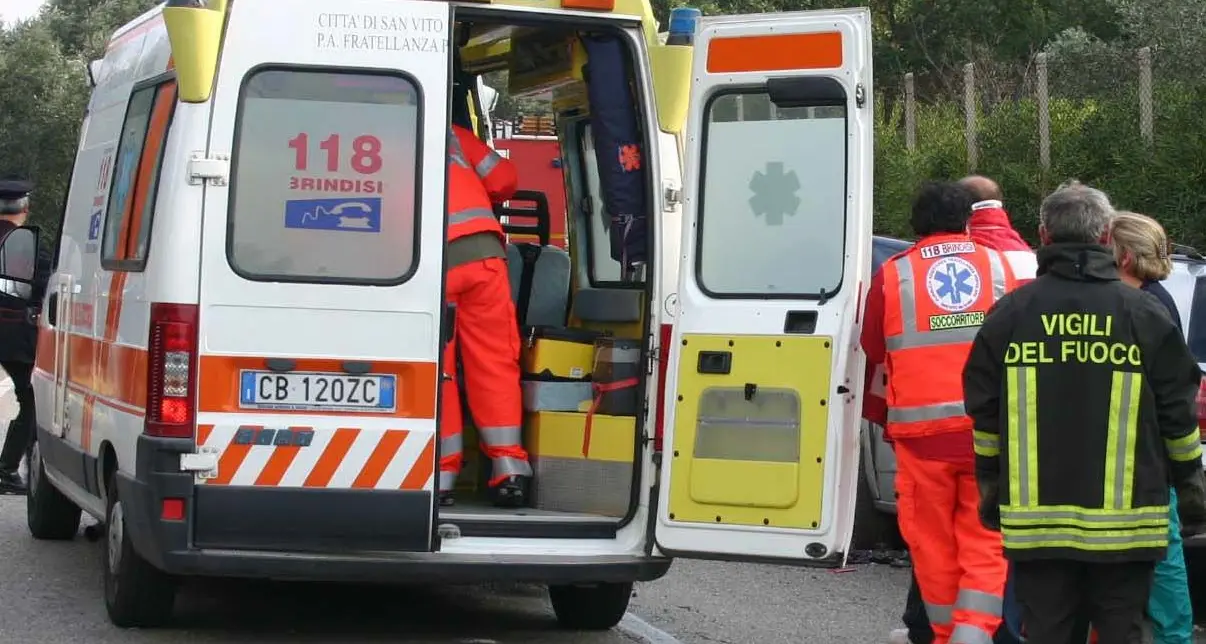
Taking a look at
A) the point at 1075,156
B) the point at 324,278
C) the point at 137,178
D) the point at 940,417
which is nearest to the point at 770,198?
the point at 940,417

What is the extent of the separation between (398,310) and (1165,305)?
2531 mm

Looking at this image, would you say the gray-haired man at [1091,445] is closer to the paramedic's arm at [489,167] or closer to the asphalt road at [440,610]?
the asphalt road at [440,610]

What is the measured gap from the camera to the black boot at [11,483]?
37.8 ft

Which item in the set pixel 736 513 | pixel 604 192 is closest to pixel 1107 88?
pixel 604 192

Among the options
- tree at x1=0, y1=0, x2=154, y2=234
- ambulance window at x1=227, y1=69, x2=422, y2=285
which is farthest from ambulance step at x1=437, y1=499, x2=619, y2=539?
tree at x1=0, y1=0, x2=154, y2=234

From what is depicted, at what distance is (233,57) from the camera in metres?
6.53

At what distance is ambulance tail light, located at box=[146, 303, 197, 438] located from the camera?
255 inches

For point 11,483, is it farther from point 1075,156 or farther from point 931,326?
point 1075,156

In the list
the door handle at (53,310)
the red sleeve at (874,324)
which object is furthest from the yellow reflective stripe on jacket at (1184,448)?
the door handle at (53,310)

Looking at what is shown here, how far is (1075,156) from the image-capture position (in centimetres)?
1548

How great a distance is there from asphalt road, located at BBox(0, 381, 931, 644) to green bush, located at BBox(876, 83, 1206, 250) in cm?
532

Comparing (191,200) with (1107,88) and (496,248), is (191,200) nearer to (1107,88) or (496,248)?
(496,248)

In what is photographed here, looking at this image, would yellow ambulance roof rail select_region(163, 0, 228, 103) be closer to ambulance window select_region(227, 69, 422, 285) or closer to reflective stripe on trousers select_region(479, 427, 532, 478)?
ambulance window select_region(227, 69, 422, 285)

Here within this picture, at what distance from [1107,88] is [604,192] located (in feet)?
38.6
